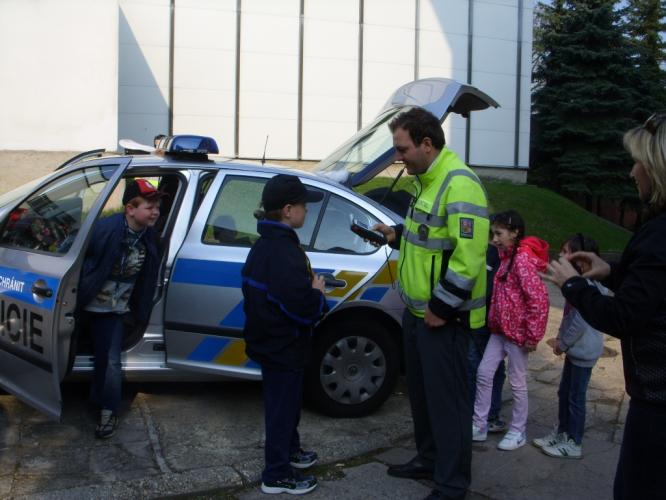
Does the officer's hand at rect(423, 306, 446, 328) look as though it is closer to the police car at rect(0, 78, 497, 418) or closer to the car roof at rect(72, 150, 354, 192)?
the police car at rect(0, 78, 497, 418)

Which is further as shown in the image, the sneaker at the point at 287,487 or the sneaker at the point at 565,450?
the sneaker at the point at 565,450

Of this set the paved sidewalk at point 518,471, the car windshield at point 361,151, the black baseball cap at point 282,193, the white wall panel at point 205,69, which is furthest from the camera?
the white wall panel at point 205,69

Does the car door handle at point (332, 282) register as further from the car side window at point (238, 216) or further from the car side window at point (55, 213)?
the car side window at point (55, 213)

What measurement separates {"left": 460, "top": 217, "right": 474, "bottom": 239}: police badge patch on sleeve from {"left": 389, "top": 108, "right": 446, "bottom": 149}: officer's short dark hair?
442mm

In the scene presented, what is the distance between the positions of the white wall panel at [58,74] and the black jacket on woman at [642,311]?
41.1ft

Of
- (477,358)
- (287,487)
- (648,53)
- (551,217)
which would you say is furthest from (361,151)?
(648,53)

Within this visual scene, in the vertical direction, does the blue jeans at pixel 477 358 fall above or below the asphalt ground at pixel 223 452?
above

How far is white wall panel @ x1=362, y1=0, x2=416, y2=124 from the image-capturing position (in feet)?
62.4

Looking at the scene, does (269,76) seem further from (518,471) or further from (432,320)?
(432,320)

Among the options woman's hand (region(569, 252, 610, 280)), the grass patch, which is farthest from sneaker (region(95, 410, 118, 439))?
the grass patch

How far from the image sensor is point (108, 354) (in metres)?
4.33

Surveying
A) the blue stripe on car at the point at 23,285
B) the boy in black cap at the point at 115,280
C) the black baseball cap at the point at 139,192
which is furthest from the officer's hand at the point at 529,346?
the blue stripe on car at the point at 23,285

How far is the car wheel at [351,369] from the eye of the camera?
467 centimetres

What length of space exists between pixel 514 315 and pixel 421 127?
1.45 metres
